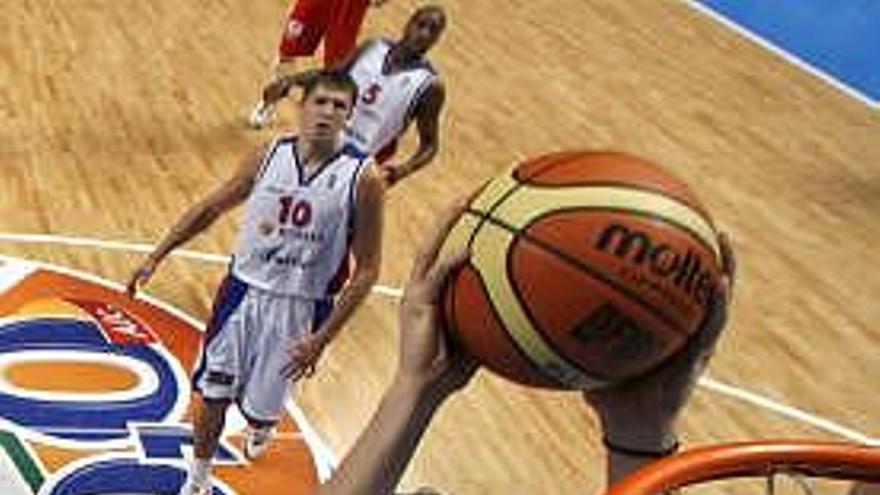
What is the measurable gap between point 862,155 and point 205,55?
14.4 feet

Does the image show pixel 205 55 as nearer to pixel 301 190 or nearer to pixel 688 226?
pixel 301 190

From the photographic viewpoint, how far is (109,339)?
242 inches

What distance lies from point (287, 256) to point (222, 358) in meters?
0.38

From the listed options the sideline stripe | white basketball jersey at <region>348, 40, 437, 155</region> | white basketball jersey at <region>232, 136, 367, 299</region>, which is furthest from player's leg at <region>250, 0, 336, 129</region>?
white basketball jersey at <region>232, 136, 367, 299</region>

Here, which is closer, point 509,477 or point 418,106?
point 509,477

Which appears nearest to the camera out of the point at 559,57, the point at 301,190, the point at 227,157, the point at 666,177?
the point at 666,177

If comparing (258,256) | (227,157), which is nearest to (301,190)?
(258,256)

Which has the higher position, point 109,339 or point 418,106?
point 418,106

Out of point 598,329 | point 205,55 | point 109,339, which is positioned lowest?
point 205,55

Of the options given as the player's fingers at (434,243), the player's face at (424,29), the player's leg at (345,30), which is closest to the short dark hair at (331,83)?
the player's face at (424,29)

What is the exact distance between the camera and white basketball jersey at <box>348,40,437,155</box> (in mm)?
6375

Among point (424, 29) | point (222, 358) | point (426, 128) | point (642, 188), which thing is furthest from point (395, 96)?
point (642, 188)

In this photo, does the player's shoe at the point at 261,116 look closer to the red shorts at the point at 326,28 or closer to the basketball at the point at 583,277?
the red shorts at the point at 326,28

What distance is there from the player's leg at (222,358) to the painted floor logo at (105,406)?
0.46 meters
